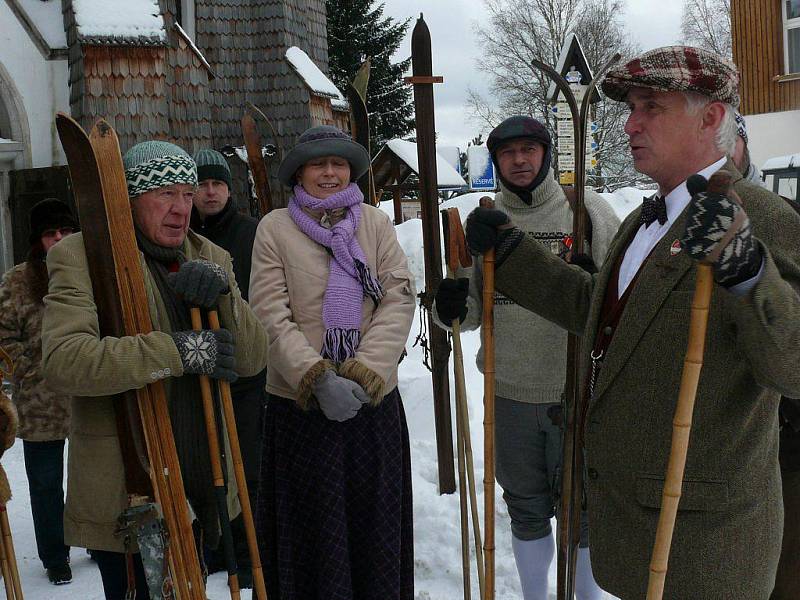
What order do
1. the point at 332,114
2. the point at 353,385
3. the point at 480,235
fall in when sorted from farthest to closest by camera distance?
the point at 332,114, the point at 353,385, the point at 480,235

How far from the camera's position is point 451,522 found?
3.93 m

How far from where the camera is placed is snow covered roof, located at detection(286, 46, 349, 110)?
405 inches

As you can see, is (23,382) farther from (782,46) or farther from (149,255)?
(782,46)

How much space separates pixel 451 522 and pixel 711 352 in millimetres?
2590

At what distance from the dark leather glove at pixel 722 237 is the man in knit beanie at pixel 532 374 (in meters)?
1.38

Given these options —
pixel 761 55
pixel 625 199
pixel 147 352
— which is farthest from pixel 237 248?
pixel 625 199

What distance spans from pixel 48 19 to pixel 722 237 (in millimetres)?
9134

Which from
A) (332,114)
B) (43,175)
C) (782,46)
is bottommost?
(43,175)

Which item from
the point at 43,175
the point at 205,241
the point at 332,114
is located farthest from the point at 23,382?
the point at 332,114

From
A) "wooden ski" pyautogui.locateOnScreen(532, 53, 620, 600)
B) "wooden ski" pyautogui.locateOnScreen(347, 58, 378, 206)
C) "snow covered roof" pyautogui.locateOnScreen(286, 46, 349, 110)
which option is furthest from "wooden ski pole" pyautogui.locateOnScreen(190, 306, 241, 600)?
A: "snow covered roof" pyautogui.locateOnScreen(286, 46, 349, 110)

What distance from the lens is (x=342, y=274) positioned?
253 centimetres

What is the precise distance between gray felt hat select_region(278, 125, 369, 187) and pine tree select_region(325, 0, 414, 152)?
65.8ft

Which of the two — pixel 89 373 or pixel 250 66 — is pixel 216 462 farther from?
pixel 250 66

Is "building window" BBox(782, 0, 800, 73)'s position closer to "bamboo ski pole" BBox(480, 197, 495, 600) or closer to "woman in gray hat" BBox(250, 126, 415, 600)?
"woman in gray hat" BBox(250, 126, 415, 600)
